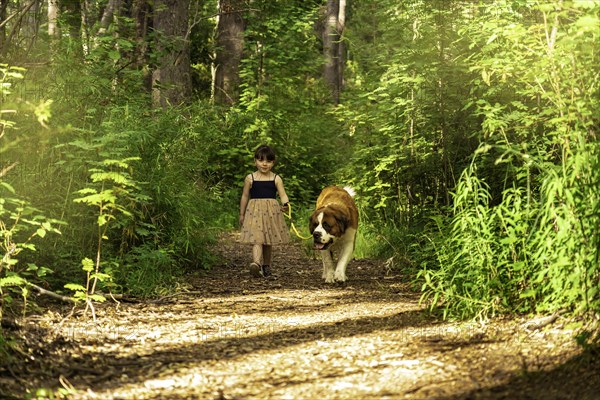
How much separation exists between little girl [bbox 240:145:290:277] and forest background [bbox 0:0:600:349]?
521 mm

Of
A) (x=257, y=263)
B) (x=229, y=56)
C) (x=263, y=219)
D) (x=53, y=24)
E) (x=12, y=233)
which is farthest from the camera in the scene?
(x=229, y=56)

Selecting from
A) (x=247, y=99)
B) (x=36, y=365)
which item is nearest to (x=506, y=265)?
(x=36, y=365)

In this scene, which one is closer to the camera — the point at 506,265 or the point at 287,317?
the point at 506,265

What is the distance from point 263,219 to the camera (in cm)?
1029

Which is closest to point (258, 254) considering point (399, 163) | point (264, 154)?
point (264, 154)

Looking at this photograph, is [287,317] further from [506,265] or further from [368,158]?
[368,158]

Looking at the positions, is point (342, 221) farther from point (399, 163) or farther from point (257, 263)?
point (399, 163)

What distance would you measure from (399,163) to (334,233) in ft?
7.93

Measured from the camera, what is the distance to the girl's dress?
33.3 feet

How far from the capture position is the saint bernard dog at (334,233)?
9320 mm

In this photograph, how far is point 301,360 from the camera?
5.17 metres

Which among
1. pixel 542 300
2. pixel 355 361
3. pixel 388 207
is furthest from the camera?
pixel 388 207

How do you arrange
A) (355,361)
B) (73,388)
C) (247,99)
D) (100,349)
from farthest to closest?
(247,99) → (100,349) → (355,361) → (73,388)

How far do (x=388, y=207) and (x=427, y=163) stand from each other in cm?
206
